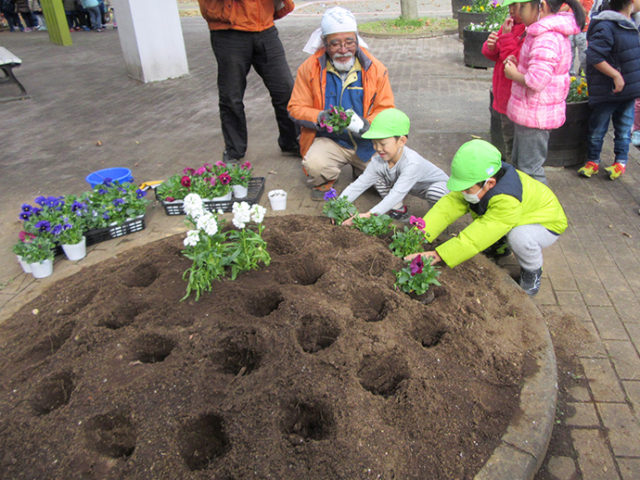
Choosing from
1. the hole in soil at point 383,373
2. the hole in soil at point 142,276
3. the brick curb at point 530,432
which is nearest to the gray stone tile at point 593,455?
the brick curb at point 530,432

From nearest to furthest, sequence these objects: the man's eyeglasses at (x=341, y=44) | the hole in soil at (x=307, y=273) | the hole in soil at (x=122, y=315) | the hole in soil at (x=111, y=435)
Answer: the hole in soil at (x=111, y=435), the hole in soil at (x=122, y=315), the hole in soil at (x=307, y=273), the man's eyeglasses at (x=341, y=44)

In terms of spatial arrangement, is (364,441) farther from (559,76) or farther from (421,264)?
(559,76)

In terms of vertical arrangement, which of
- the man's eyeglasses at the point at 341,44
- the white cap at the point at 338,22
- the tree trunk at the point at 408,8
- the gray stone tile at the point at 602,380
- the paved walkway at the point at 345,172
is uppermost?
the white cap at the point at 338,22

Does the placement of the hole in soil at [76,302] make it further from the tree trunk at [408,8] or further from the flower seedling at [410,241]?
the tree trunk at [408,8]

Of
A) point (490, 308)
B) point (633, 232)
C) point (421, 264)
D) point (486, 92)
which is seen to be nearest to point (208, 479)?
point (421, 264)

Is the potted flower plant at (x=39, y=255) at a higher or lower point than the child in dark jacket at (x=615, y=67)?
lower

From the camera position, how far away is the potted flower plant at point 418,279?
2.88 m

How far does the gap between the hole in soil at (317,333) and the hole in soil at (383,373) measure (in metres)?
0.26

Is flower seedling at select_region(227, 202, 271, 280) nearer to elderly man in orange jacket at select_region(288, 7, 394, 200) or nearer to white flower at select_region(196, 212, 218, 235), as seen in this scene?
white flower at select_region(196, 212, 218, 235)

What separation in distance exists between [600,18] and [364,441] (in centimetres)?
441

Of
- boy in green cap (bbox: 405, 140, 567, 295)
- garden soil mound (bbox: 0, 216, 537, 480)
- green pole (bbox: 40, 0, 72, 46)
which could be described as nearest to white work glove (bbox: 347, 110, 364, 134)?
boy in green cap (bbox: 405, 140, 567, 295)

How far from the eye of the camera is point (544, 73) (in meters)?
3.81

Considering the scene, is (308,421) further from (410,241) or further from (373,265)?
(410,241)

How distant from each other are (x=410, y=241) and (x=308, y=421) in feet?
4.75
